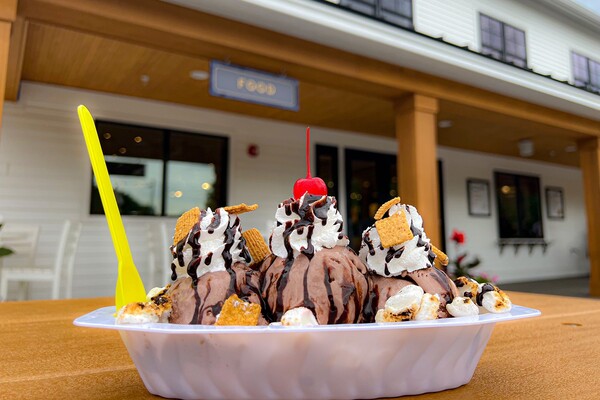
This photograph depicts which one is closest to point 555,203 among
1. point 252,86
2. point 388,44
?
point 388,44

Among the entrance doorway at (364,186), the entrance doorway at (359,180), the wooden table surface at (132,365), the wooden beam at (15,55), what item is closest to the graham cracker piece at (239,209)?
the wooden table surface at (132,365)

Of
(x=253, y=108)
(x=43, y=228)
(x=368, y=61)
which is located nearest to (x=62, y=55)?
(x=43, y=228)

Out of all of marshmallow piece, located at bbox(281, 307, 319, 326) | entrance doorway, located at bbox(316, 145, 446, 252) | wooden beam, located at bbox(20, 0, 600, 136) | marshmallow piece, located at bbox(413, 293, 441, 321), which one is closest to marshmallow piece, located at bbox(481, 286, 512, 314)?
marshmallow piece, located at bbox(413, 293, 441, 321)

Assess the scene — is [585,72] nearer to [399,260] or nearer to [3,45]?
[3,45]

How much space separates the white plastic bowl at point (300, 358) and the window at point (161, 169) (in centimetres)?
480

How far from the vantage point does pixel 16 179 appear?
14.8 ft

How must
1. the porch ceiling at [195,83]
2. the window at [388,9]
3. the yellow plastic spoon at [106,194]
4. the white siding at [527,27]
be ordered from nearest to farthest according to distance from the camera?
the yellow plastic spoon at [106,194] → the porch ceiling at [195,83] → the window at [388,9] → the white siding at [527,27]

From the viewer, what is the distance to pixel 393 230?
57 centimetres

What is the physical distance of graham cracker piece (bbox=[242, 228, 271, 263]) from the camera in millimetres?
646

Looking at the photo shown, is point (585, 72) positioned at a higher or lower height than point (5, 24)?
higher

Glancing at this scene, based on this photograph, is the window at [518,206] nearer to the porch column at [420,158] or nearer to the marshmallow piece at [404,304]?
the porch column at [420,158]

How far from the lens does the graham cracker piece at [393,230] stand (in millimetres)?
553

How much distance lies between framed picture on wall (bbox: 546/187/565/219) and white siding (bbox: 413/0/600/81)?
3.08m

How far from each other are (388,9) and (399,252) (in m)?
5.16
